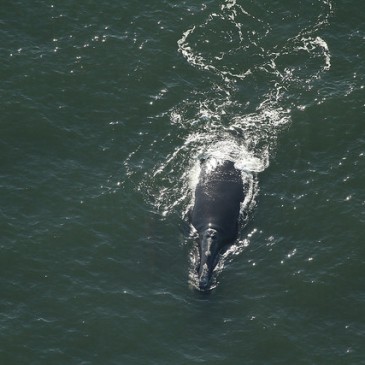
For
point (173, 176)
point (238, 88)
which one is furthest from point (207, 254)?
point (238, 88)

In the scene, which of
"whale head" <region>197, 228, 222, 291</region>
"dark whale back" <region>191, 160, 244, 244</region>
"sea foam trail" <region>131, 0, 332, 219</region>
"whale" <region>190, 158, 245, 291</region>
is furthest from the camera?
"sea foam trail" <region>131, 0, 332, 219</region>

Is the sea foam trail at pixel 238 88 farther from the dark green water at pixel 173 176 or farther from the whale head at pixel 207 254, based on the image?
the whale head at pixel 207 254

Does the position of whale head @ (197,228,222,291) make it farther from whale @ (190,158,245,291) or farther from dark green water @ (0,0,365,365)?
dark green water @ (0,0,365,365)

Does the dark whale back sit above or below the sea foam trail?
below

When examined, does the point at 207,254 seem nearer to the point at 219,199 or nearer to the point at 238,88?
the point at 219,199

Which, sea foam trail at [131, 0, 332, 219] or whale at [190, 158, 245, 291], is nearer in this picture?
whale at [190, 158, 245, 291]

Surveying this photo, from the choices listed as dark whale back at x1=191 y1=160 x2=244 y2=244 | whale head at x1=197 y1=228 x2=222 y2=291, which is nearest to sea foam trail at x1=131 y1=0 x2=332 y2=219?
dark whale back at x1=191 y1=160 x2=244 y2=244

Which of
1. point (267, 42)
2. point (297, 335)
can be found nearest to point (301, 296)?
point (297, 335)

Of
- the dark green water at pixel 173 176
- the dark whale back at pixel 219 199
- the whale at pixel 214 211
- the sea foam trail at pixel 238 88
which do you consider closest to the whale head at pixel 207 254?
the whale at pixel 214 211

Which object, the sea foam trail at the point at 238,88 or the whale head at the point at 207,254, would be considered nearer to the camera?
the whale head at the point at 207,254
